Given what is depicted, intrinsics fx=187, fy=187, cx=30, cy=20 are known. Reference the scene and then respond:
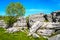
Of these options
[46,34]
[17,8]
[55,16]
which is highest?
[17,8]

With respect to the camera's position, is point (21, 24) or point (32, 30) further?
point (21, 24)

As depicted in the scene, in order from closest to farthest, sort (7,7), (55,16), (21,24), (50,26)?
1. (50,26)
2. (21,24)
3. (55,16)
4. (7,7)

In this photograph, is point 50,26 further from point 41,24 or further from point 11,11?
point 11,11

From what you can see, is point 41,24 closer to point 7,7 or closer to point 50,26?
point 50,26

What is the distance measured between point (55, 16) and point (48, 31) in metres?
13.7

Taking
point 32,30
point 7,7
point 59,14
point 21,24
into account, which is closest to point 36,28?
point 32,30

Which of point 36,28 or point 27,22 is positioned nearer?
point 36,28

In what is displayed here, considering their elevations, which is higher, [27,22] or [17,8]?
[17,8]

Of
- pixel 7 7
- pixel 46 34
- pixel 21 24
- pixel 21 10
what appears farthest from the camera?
pixel 21 10

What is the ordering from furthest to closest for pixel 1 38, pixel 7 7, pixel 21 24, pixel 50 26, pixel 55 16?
pixel 7 7, pixel 55 16, pixel 21 24, pixel 50 26, pixel 1 38

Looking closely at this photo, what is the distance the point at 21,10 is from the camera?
81.4 metres

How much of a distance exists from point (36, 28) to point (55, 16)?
42.9ft

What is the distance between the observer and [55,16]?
2144 inches

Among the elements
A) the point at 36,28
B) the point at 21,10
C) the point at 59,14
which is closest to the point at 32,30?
the point at 36,28
